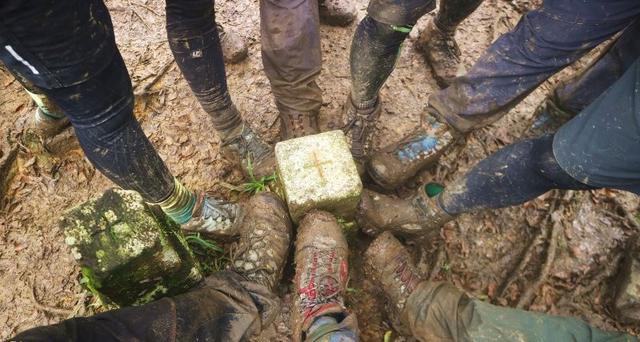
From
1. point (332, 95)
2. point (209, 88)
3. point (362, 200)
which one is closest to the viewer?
point (209, 88)

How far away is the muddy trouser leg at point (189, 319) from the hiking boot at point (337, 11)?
2340mm

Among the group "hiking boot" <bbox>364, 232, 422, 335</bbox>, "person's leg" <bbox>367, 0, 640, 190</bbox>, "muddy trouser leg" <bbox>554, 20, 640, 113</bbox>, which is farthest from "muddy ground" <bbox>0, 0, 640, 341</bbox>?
"muddy trouser leg" <bbox>554, 20, 640, 113</bbox>

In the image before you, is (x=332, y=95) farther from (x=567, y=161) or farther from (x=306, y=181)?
(x=567, y=161)

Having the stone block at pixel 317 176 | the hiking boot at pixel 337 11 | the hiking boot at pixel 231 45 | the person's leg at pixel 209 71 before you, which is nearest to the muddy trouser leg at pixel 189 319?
the stone block at pixel 317 176

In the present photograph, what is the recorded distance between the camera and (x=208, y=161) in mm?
2830

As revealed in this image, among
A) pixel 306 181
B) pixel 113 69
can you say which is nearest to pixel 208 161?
pixel 306 181

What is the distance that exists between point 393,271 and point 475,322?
51cm

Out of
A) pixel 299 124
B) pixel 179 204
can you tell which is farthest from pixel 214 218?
pixel 299 124

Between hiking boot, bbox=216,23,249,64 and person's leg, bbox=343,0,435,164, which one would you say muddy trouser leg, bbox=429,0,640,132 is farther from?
hiking boot, bbox=216,23,249,64

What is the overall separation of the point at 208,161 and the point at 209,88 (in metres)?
0.77

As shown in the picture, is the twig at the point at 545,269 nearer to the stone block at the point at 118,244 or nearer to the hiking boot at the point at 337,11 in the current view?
the stone block at the point at 118,244

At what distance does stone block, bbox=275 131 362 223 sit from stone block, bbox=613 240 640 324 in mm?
1678

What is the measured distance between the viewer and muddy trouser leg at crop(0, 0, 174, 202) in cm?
112

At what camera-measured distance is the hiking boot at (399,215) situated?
234cm
